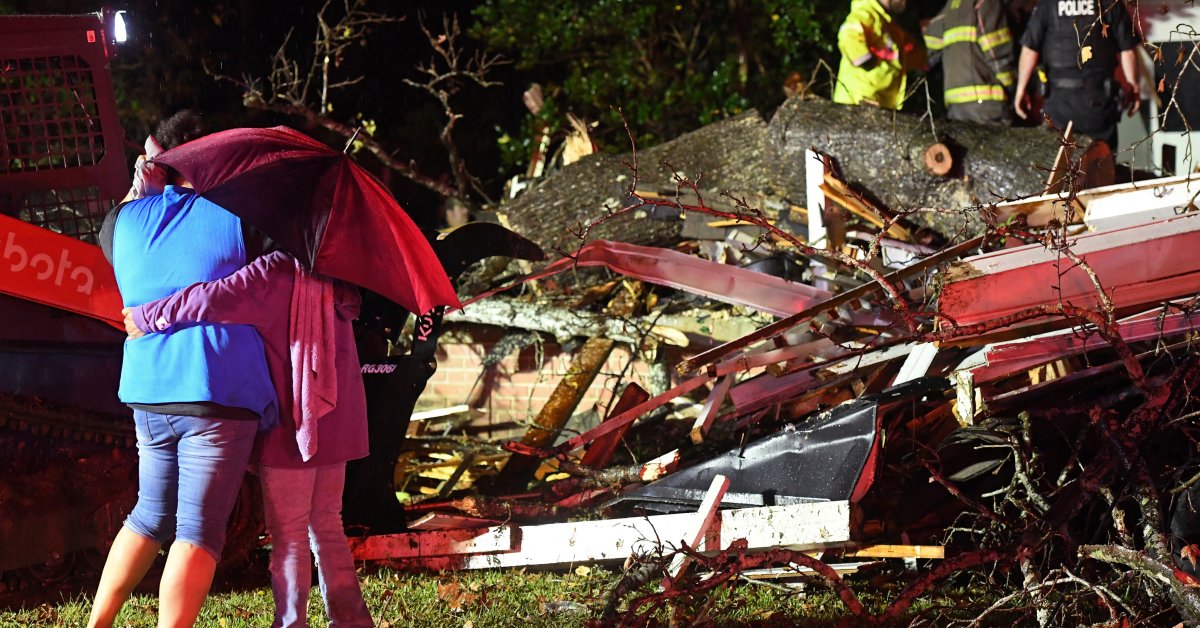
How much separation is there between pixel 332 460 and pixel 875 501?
227 cm

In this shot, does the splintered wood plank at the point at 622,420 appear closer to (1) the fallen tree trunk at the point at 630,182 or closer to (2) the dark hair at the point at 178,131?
(1) the fallen tree trunk at the point at 630,182

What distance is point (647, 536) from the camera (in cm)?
468

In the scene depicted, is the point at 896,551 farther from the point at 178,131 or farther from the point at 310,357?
the point at 178,131

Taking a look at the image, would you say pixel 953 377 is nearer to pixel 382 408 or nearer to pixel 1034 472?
pixel 1034 472

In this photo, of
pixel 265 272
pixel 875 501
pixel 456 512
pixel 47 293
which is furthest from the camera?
pixel 456 512

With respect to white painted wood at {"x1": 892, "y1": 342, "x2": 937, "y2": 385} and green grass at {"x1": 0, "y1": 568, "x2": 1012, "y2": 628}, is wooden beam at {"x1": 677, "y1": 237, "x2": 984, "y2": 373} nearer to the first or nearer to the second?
white painted wood at {"x1": 892, "y1": 342, "x2": 937, "y2": 385}

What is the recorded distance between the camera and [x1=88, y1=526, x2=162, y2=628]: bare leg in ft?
11.5

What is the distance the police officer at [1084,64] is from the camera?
795 centimetres

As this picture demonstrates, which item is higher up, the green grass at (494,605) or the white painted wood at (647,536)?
the white painted wood at (647,536)

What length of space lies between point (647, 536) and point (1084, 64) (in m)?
5.26

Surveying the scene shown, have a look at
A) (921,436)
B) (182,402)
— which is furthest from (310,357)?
(921,436)

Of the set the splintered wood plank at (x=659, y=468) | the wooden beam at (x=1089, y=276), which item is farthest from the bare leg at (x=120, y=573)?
the wooden beam at (x=1089, y=276)

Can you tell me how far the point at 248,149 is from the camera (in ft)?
12.1

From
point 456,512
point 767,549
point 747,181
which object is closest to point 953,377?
point 767,549
